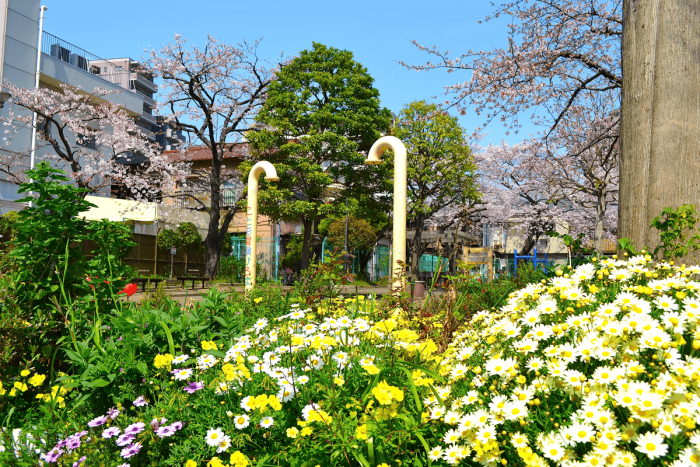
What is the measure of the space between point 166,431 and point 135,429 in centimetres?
18

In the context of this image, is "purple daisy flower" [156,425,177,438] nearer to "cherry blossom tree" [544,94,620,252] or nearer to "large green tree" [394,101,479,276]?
"cherry blossom tree" [544,94,620,252]

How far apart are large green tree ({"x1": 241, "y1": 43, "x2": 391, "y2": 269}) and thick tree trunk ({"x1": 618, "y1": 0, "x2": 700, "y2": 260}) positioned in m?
14.6

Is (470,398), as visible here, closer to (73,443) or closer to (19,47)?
(73,443)

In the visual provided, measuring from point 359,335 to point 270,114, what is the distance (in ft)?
58.2

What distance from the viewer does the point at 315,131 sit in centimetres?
1852

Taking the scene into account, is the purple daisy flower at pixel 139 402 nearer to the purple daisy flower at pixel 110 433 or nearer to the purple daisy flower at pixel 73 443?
the purple daisy flower at pixel 110 433

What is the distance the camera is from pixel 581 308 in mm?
1825

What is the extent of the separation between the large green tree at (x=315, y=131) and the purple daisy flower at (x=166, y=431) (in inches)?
624

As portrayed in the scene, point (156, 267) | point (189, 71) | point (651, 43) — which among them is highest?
point (189, 71)

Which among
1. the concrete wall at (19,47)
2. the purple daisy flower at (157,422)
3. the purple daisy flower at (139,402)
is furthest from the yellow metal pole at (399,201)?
the concrete wall at (19,47)

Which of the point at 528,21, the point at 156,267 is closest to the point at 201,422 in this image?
the point at 528,21

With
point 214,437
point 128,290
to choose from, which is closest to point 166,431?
point 214,437

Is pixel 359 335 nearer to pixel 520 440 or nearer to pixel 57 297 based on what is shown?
pixel 520 440

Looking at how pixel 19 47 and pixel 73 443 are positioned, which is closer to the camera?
pixel 73 443
